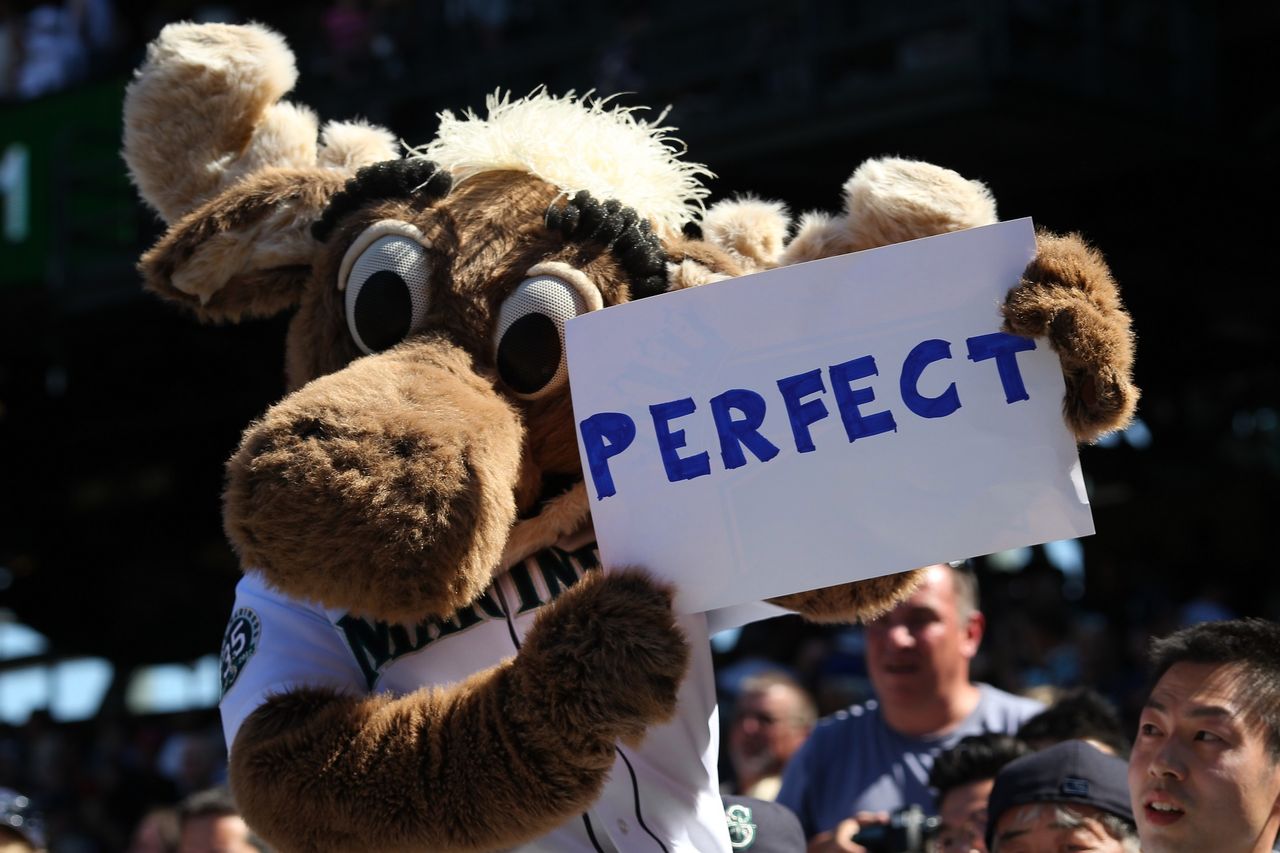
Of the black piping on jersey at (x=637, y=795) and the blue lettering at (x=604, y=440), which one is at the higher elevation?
the blue lettering at (x=604, y=440)

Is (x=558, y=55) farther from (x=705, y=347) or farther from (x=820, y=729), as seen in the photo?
(x=705, y=347)

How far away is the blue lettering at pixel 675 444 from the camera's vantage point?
199cm

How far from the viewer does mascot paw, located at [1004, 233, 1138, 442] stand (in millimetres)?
1894

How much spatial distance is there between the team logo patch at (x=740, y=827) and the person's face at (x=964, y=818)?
77 centimetres

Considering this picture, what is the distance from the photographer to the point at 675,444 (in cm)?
200

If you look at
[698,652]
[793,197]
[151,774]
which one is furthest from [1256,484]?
[698,652]

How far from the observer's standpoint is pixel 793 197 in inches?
321

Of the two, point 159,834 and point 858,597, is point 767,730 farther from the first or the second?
point 858,597

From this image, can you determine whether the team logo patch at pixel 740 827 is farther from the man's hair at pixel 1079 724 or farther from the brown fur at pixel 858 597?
the man's hair at pixel 1079 724

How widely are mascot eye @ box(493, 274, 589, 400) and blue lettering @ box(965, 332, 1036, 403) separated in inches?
19.9

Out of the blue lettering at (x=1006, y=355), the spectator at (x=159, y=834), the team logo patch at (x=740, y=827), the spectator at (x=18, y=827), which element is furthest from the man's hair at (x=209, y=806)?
the blue lettering at (x=1006, y=355)

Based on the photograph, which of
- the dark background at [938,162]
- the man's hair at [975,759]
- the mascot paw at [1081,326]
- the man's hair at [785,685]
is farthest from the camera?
the dark background at [938,162]

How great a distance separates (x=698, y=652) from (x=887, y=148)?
5504 mm

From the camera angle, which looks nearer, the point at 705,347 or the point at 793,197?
the point at 705,347
